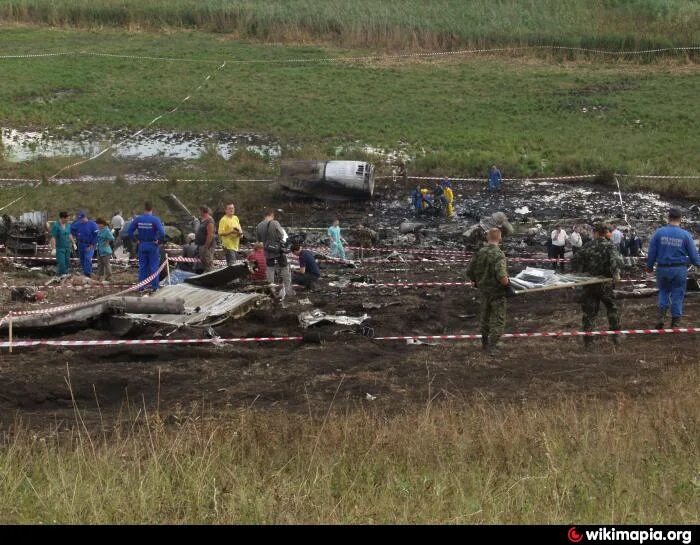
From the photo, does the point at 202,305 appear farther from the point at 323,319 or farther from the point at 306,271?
the point at 306,271

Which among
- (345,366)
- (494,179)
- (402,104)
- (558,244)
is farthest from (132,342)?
(402,104)

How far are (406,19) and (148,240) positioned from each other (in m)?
32.0

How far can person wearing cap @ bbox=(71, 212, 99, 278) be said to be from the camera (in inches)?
845

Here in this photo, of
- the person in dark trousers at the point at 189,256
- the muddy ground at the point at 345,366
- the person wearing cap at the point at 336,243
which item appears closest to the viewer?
the muddy ground at the point at 345,366

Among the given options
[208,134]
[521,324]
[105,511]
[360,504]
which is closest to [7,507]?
[105,511]

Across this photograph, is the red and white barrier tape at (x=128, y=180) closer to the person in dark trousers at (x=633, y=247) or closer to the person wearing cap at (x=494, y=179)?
the person wearing cap at (x=494, y=179)

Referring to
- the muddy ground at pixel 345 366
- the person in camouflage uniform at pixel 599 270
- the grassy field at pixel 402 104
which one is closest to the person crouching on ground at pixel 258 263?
the muddy ground at pixel 345 366

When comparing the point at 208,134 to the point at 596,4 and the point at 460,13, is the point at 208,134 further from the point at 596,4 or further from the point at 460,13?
the point at 596,4

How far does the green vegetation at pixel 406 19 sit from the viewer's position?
47.6 m

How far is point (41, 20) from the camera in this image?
52.7 meters

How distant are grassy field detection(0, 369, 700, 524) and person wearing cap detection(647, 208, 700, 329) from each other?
4.90 m

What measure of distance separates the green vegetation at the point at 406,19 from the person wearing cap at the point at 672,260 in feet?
109

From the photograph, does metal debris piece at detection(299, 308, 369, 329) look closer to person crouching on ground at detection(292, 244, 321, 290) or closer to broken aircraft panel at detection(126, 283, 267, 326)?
broken aircraft panel at detection(126, 283, 267, 326)

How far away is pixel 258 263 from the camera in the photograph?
18.7m
